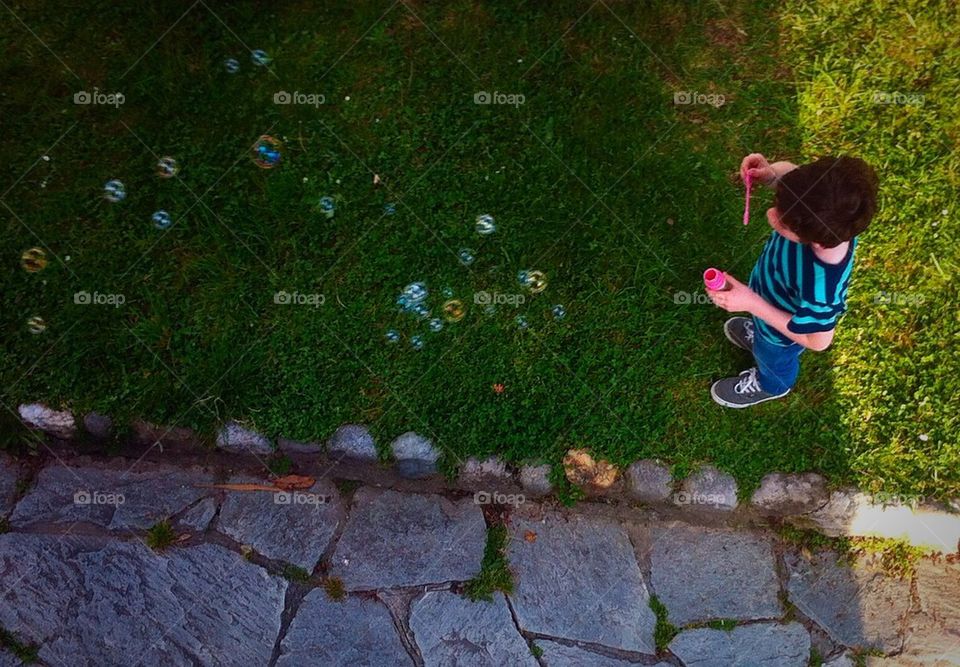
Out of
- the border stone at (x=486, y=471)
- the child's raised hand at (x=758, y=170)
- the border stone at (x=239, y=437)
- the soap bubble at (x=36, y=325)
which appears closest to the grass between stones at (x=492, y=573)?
the border stone at (x=486, y=471)

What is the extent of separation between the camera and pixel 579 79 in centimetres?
393

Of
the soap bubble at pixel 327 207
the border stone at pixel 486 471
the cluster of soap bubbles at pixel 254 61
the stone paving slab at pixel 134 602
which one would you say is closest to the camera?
the stone paving slab at pixel 134 602

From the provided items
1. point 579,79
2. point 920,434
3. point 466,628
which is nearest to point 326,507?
point 466,628

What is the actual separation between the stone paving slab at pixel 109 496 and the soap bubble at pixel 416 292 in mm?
1407

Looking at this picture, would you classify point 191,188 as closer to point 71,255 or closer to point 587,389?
point 71,255

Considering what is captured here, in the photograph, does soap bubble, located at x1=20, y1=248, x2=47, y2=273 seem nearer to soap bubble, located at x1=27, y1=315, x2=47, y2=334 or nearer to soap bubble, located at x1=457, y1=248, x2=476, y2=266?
soap bubble, located at x1=27, y1=315, x2=47, y2=334

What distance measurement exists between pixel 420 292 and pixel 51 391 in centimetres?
198

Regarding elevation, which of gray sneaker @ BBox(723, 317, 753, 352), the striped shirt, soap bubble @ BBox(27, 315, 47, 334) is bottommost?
soap bubble @ BBox(27, 315, 47, 334)

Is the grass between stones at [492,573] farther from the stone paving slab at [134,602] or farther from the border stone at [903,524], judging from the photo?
the border stone at [903,524]

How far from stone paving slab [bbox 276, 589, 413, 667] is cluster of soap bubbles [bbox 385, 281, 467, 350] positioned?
136 centimetres

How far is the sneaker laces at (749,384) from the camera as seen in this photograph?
3.46 meters

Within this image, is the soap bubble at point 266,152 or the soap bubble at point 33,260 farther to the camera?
the soap bubble at point 266,152

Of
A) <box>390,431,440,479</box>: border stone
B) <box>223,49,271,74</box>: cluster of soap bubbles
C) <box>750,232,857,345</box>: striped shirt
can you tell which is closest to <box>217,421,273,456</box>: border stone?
<box>390,431,440,479</box>: border stone

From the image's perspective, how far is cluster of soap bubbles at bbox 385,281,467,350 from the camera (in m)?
3.68
